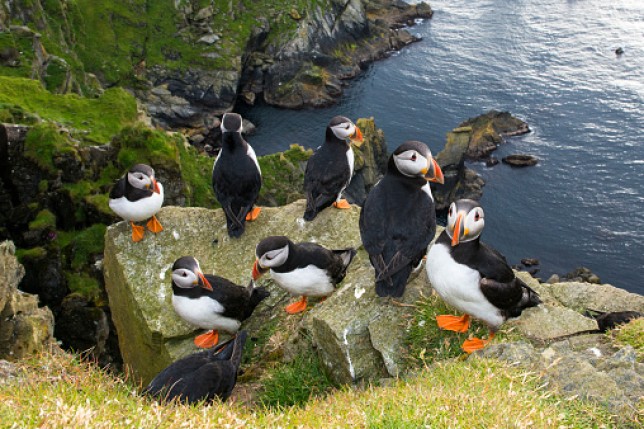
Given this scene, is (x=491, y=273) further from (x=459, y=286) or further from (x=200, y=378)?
(x=200, y=378)

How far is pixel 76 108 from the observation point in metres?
32.0

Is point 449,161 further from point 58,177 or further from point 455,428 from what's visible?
point 455,428

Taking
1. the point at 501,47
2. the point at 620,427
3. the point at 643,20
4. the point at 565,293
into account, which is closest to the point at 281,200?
the point at 565,293

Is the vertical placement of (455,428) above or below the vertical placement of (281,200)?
above

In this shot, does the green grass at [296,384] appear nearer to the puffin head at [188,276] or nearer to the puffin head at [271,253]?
the puffin head at [271,253]

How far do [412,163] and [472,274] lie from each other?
240 cm

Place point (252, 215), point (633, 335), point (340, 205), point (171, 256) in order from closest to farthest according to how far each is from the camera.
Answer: point (633, 335)
point (171, 256)
point (252, 215)
point (340, 205)

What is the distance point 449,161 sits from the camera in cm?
5769

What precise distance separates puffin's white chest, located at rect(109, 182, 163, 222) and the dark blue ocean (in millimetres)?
40368

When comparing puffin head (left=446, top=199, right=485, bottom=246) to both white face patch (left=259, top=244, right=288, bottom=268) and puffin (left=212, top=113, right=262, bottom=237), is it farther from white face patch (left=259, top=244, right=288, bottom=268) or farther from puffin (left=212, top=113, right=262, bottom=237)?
puffin (left=212, top=113, right=262, bottom=237)

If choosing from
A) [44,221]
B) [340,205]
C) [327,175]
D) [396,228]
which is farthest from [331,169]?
[44,221]

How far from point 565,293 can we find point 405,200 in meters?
3.95

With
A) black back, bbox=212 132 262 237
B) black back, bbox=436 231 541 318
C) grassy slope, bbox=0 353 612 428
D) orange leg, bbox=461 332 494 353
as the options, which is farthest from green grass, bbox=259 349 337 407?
black back, bbox=212 132 262 237

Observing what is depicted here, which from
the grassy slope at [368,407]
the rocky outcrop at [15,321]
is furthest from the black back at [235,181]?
the grassy slope at [368,407]
